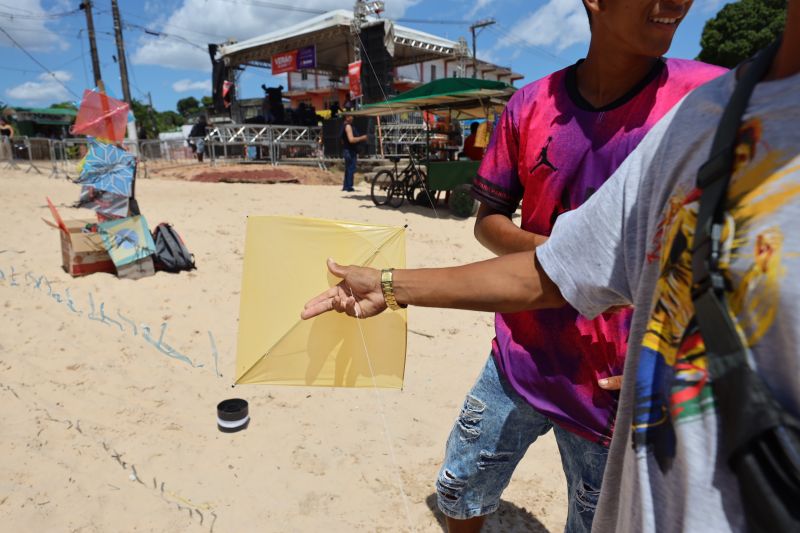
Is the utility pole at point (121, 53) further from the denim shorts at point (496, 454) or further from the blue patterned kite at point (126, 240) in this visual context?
the denim shorts at point (496, 454)

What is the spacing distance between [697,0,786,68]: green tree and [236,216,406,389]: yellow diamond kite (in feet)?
78.4

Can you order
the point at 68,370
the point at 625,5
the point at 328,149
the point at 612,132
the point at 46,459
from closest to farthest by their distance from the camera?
the point at 625,5
the point at 612,132
the point at 46,459
the point at 68,370
the point at 328,149

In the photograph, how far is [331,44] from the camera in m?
21.9

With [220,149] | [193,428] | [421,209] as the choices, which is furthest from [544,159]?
[220,149]

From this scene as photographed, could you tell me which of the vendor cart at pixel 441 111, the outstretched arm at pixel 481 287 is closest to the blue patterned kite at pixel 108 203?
the vendor cart at pixel 441 111

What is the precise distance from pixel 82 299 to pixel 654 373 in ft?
17.8

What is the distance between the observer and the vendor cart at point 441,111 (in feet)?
27.7

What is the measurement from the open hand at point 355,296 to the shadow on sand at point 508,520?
1.49m

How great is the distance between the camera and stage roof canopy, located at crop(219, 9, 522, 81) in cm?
1869

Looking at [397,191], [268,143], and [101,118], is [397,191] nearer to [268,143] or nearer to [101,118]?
[101,118]

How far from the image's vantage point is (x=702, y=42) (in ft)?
75.0

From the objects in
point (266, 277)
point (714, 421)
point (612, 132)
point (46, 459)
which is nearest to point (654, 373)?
point (714, 421)

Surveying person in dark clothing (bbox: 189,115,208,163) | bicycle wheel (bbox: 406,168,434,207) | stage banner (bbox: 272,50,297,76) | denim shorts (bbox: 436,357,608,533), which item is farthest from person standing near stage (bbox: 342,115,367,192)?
stage banner (bbox: 272,50,297,76)

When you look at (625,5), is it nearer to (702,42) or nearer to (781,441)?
(781,441)
